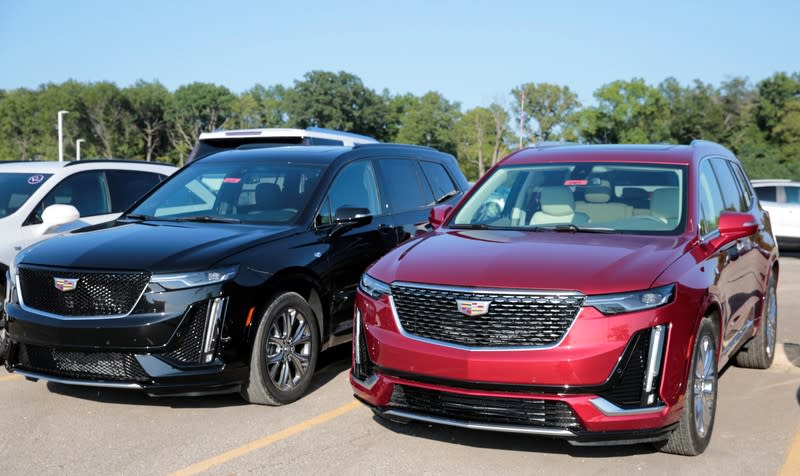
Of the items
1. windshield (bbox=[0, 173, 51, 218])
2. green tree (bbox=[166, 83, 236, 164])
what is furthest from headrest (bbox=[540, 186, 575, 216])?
green tree (bbox=[166, 83, 236, 164])

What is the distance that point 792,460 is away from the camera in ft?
16.5

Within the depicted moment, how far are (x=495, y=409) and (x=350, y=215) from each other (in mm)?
2691

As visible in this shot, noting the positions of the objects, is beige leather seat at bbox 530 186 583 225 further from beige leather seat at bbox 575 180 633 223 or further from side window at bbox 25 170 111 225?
side window at bbox 25 170 111 225

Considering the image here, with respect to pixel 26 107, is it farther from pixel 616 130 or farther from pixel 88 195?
pixel 88 195

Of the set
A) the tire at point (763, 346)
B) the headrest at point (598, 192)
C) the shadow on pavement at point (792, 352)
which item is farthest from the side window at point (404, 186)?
the shadow on pavement at point (792, 352)

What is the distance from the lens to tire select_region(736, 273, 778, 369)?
7238 mm

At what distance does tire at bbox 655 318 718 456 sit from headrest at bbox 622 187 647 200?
1.13 metres

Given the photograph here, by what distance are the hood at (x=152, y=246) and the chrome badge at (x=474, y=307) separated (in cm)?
188

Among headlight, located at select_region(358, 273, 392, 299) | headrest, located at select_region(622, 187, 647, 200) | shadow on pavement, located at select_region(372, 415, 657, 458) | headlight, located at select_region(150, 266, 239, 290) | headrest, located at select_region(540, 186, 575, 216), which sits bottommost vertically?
shadow on pavement, located at select_region(372, 415, 657, 458)

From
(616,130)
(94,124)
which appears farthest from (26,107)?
(616,130)

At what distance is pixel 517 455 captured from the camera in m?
5.07

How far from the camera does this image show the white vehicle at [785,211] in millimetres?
19422

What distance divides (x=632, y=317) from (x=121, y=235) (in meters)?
3.74

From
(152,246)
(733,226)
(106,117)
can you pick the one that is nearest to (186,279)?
(152,246)
